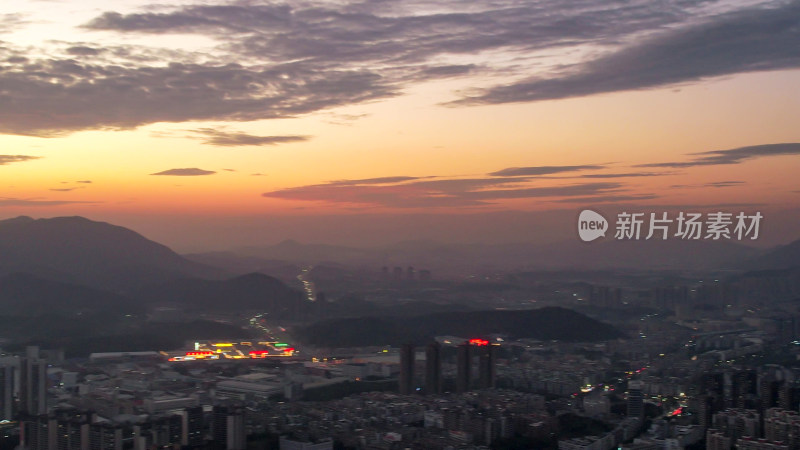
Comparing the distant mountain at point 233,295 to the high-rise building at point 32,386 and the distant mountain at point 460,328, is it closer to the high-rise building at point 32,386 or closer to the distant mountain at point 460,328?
the distant mountain at point 460,328

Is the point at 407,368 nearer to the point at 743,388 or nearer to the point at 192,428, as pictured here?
the point at 192,428

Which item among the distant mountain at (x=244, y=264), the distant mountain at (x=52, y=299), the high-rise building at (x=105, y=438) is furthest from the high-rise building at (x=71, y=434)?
the distant mountain at (x=244, y=264)

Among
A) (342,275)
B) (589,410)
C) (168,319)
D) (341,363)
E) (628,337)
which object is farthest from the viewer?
(342,275)

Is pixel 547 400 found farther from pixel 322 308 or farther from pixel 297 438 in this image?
pixel 322 308

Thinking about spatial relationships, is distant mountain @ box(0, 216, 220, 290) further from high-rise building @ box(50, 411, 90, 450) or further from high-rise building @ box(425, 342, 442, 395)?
high-rise building @ box(50, 411, 90, 450)

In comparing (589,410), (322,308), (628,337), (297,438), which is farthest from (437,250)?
(297,438)

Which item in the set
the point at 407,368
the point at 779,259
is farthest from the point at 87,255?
the point at 779,259
